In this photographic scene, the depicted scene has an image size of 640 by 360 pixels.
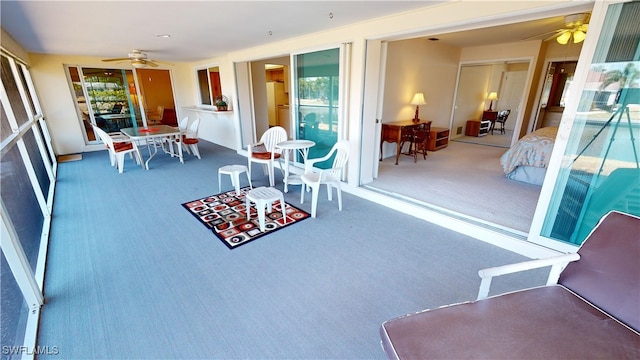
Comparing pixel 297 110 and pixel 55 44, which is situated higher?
pixel 55 44

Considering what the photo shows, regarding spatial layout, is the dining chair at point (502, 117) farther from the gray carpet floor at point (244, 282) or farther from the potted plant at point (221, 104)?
the potted plant at point (221, 104)

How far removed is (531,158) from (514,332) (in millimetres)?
3631

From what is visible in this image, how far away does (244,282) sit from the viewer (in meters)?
2.03

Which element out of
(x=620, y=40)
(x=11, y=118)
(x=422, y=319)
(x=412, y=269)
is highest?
(x=620, y=40)

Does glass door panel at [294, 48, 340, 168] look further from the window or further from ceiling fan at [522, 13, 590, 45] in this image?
ceiling fan at [522, 13, 590, 45]

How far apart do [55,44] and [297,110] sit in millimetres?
4114

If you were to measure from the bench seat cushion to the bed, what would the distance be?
3.20 metres

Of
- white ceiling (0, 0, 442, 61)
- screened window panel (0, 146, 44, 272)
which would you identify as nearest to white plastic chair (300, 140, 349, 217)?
white ceiling (0, 0, 442, 61)

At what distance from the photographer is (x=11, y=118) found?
9.73ft

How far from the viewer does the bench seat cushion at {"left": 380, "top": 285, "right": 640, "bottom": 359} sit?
1.04 m

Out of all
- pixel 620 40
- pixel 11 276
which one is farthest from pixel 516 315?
pixel 11 276

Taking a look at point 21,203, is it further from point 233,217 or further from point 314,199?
point 314,199

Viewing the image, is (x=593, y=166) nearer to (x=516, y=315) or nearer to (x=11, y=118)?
(x=516, y=315)

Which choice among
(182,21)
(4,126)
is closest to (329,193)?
(182,21)
